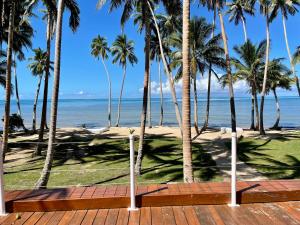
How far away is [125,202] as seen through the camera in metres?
4.48

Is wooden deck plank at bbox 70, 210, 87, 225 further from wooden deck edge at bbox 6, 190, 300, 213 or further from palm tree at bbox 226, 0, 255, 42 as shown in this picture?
palm tree at bbox 226, 0, 255, 42

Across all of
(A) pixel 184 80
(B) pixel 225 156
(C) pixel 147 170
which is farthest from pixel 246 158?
(A) pixel 184 80

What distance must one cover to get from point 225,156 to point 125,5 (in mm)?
9605

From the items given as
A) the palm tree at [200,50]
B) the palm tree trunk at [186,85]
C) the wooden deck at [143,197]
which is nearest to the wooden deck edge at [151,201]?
the wooden deck at [143,197]

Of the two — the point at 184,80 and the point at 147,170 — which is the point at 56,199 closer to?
the point at 184,80

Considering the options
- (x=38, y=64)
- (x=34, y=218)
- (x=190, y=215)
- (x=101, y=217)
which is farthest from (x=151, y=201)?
(x=38, y=64)

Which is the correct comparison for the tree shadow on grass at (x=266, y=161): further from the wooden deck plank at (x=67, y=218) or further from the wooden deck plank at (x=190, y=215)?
the wooden deck plank at (x=67, y=218)

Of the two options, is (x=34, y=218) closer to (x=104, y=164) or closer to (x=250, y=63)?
(x=104, y=164)

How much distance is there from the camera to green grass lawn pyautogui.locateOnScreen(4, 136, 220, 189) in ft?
44.1

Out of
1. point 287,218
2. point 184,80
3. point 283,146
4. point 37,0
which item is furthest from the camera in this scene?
point 283,146

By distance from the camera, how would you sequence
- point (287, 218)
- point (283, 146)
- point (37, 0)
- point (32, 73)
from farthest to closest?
point (32, 73) → point (283, 146) → point (37, 0) → point (287, 218)

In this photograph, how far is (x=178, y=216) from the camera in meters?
4.16

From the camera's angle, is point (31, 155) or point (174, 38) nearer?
point (31, 155)

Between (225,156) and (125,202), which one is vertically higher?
(125,202)
